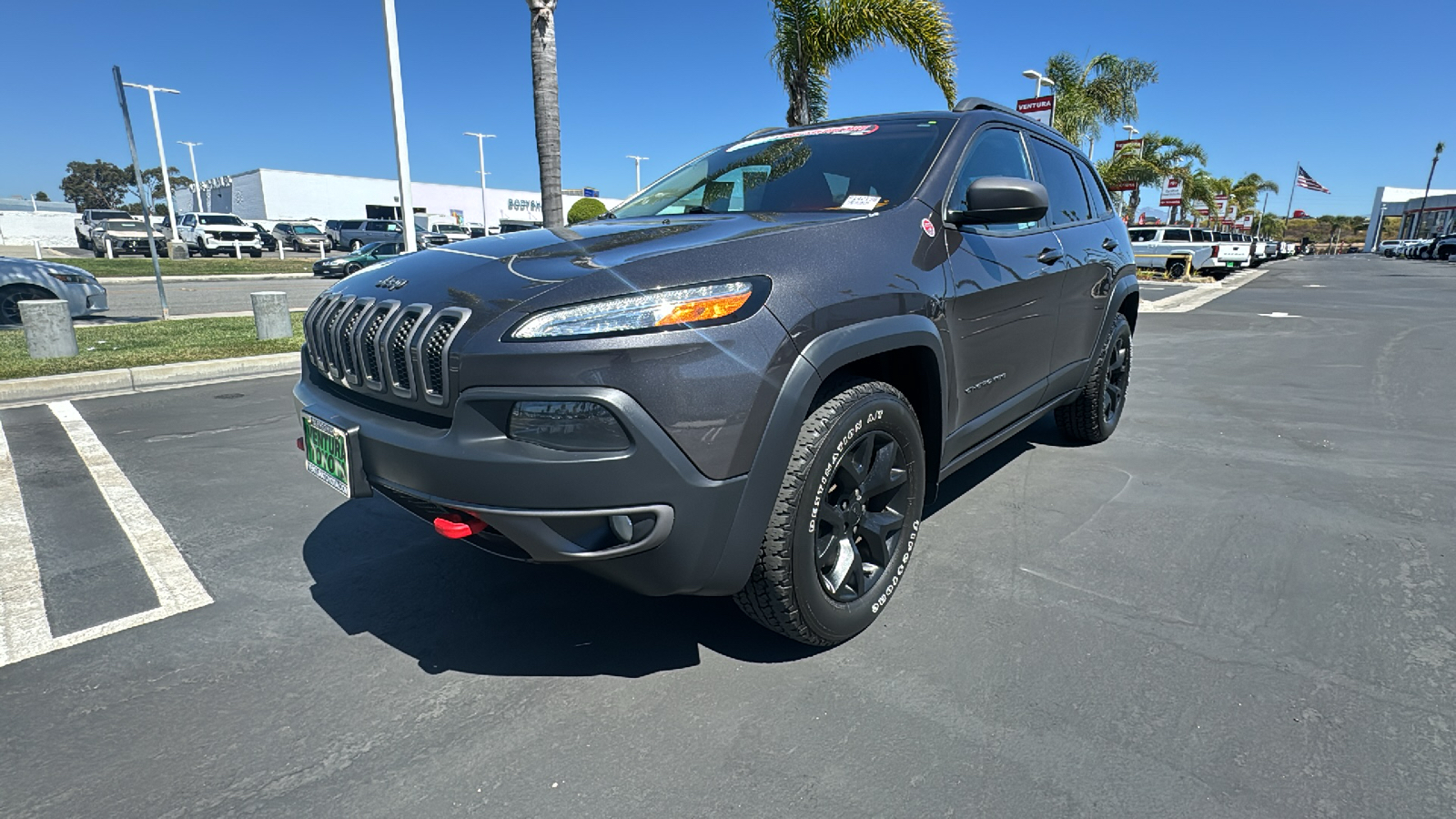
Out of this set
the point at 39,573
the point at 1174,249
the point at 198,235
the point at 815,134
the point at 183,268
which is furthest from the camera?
the point at 198,235

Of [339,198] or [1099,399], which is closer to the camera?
[1099,399]

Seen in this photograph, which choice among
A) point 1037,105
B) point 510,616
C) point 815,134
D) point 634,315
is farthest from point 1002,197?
point 1037,105

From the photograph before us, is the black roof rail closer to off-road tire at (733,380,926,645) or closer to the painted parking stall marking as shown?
off-road tire at (733,380,926,645)

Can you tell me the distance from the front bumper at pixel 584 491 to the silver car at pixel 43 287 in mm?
10907

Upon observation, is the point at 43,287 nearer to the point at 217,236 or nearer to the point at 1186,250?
the point at 217,236

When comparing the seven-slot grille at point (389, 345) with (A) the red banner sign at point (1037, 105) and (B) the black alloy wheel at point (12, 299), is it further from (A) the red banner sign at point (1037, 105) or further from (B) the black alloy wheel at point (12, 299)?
(A) the red banner sign at point (1037, 105)

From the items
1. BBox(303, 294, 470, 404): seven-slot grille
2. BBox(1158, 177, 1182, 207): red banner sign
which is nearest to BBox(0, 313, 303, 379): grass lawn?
BBox(303, 294, 470, 404): seven-slot grille

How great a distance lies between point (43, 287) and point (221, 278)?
1247cm

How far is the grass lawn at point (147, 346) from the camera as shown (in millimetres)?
6707

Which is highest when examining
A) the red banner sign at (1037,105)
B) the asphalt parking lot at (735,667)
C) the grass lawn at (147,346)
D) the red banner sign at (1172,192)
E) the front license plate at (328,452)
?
the red banner sign at (1037,105)

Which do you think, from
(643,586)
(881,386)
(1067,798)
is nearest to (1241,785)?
(1067,798)

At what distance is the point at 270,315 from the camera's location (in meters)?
8.80

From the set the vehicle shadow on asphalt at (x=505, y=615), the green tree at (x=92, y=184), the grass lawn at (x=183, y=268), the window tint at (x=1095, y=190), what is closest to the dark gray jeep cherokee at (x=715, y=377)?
the vehicle shadow on asphalt at (x=505, y=615)

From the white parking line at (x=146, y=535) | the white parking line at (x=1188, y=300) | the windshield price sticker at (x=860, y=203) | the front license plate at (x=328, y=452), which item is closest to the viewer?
the front license plate at (x=328, y=452)
